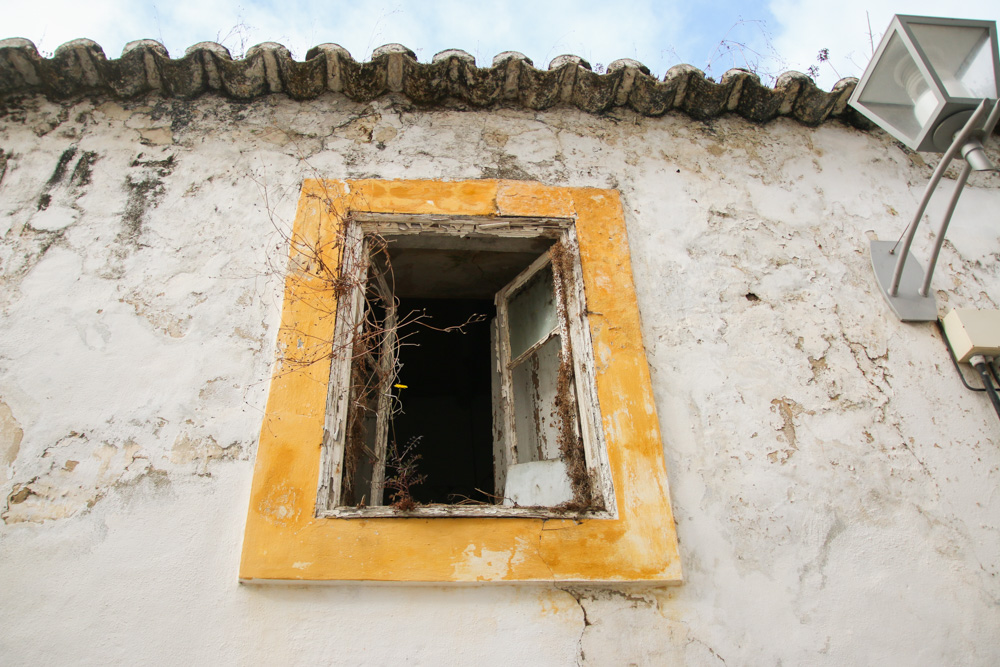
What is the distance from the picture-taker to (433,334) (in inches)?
179

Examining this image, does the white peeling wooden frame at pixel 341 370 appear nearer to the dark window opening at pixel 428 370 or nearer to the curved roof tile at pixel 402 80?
the dark window opening at pixel 428 370

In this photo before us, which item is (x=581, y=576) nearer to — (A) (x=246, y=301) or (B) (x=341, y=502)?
(B) (x=341, y=502)

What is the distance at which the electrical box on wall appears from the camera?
2336 mm

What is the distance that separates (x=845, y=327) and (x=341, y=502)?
198 centimetres

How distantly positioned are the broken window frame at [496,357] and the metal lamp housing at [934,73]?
1.19 meters

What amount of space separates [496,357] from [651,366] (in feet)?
2.49

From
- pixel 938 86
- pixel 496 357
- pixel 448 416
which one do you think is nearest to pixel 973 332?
pixel 938 86

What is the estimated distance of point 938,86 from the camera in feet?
6.46

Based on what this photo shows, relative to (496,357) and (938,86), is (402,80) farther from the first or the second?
(938,86)

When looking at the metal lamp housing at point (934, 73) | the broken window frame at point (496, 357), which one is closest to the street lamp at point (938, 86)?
the metal lamp housing at point (934, 73)

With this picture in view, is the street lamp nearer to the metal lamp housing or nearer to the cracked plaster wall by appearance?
the metal lamp housing

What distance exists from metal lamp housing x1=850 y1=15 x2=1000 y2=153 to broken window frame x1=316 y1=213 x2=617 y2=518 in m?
1.19

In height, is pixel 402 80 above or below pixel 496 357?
above

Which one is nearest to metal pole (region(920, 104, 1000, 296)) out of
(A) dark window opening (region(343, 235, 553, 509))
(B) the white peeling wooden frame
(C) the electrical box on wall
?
(C) the electrical box on wall
